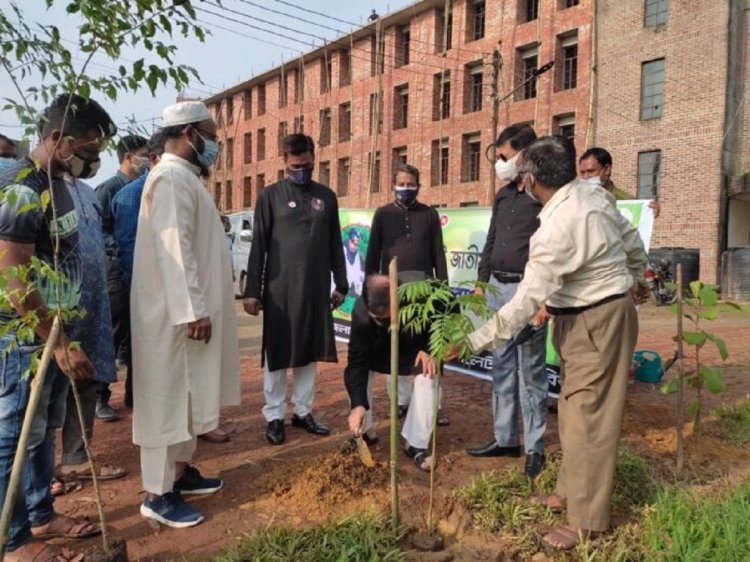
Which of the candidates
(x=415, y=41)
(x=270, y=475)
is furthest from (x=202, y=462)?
(x=415, y=41)

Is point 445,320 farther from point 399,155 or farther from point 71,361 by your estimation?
point 399,155

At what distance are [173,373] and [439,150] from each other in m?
23.3

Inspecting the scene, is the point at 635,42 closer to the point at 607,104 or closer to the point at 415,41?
the point at 607,104

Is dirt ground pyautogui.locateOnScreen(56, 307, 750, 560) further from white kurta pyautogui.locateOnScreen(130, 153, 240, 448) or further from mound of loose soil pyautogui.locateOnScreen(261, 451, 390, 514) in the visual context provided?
white kurta pyautogui.locateOnScreen(130, 153, 240, 448)

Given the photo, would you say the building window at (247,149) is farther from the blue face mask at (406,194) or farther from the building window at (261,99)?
the blue face mask at (406,194)

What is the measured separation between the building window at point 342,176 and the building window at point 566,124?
11590 millimetres

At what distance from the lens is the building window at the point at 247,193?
36625mm

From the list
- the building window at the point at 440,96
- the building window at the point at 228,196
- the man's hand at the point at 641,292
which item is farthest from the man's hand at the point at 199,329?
the building window at the point at 228,196

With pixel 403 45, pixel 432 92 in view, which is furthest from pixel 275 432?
pixel 403 45

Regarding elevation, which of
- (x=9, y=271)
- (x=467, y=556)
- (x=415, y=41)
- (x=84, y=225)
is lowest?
(x=467, y=556)

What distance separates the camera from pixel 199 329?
8.73 feet

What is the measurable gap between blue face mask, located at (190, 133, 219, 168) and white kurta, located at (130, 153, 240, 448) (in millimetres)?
164

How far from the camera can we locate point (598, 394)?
101 inches

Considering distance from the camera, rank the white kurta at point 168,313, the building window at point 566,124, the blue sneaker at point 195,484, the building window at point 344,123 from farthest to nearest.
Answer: the building window at point 344,123
the building window at point 566,124
the blue sneaker at point 195,484
the white kurta at point 168,313
